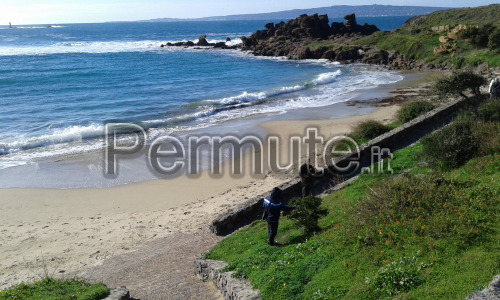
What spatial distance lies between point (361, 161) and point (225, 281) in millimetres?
7362

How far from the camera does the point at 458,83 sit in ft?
52.4

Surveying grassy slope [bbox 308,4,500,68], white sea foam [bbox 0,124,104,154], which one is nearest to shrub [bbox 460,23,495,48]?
grassy slope [bbox 308,4,500,68]

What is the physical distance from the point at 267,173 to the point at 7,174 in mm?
→ 10247

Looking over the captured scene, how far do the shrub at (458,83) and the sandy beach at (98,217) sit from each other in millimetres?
6737

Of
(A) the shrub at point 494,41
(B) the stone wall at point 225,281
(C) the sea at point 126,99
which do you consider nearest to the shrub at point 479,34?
(A) the shrub at point 494,41

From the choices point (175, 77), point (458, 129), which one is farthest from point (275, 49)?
point (458, 129)

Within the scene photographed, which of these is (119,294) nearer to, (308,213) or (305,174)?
(308,213)

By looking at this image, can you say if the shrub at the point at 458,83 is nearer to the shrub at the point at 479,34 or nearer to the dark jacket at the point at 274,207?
the dark jacket at the point at 274,207

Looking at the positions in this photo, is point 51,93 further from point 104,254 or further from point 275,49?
point 275,49

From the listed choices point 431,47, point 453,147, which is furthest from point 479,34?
point 453,147

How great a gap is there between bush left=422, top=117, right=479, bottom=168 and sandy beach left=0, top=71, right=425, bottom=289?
5.24 metres

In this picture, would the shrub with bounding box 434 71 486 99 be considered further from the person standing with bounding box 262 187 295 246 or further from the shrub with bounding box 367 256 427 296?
the shrub with bounding box 367 256 427 296

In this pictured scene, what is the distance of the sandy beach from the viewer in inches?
426

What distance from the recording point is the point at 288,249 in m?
8.13
